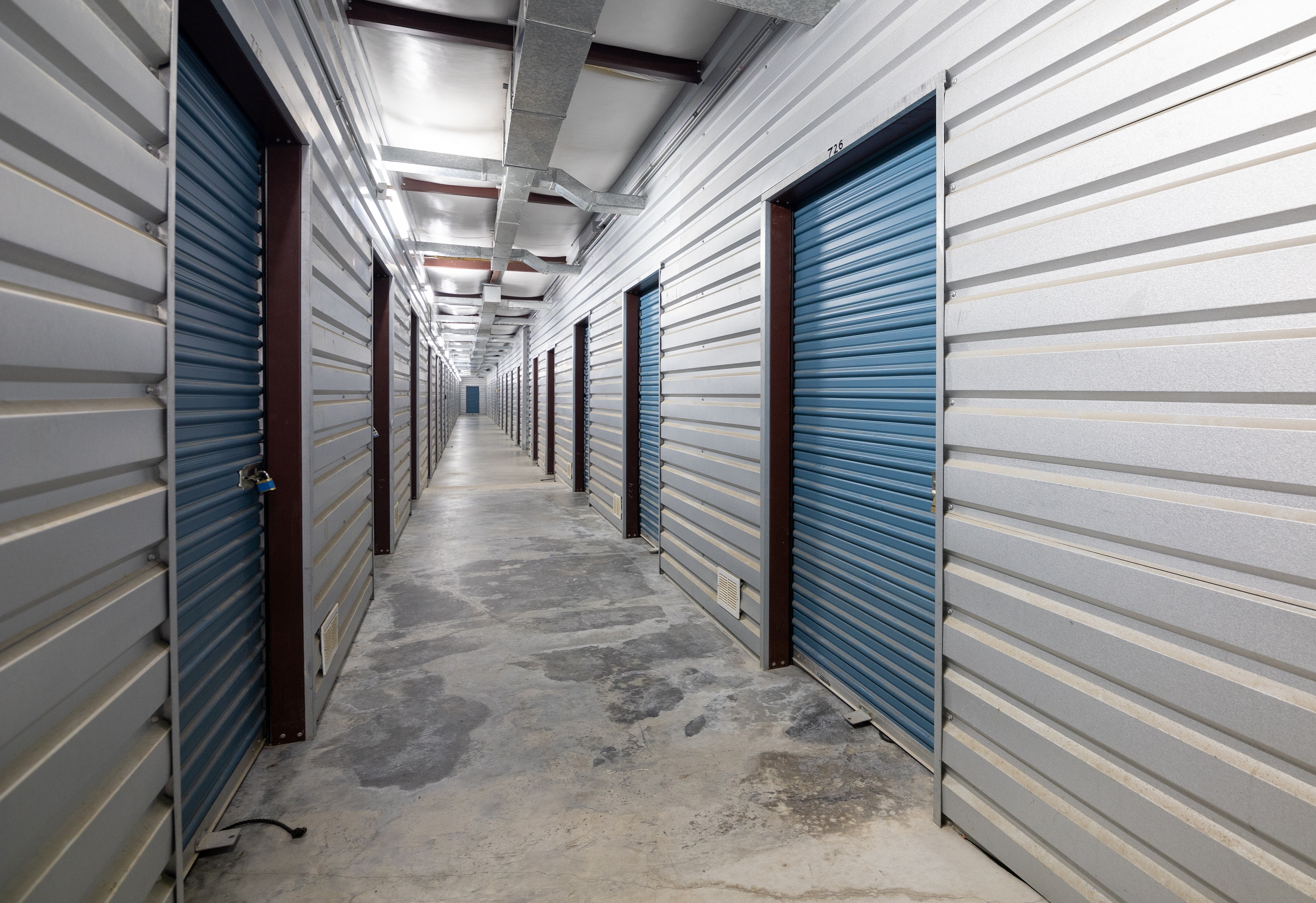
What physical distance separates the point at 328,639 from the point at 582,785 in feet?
4.75

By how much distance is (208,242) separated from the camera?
1880mm

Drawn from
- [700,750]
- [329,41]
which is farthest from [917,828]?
[329,41]

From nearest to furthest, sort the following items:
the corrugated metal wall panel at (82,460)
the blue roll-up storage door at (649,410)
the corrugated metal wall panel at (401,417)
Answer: the corrugated metal wall panel at (82,460) < the blue roll-up storage door at (649,410) < the corrugated metal wall panel at (401,417)

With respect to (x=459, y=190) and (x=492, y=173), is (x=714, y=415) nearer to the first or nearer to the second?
(x=492, y=173)

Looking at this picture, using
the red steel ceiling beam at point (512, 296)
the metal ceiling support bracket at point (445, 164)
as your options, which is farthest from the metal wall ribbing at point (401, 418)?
the red steel ceiling beam at point (512, 296)

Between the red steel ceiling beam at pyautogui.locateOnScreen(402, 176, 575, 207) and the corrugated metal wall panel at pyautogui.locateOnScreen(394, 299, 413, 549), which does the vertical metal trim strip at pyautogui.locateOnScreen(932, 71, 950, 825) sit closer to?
the red steel ceiling beam at pyautogui.locateOnScreen(402, 176, 575, 207)

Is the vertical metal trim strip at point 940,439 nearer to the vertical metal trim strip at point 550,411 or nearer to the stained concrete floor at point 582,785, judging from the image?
the stained concrete floor at point 582,785

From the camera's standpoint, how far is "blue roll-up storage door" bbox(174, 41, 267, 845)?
1725 millimetres

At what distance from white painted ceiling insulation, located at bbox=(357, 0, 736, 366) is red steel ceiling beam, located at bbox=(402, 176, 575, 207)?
0.06 m

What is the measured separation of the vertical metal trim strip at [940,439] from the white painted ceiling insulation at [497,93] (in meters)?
1.84

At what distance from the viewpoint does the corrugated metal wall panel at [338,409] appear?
2559 millimetres

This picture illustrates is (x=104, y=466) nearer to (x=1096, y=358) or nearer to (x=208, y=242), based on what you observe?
(x=208, y=242)

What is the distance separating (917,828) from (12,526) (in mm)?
2394

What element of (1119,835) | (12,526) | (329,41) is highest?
(329,41)
